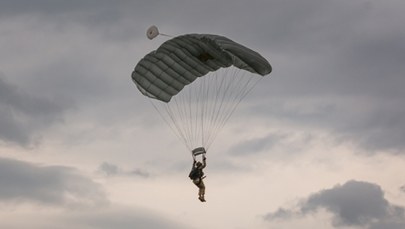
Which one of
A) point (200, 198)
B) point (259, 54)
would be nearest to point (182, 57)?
point (259, 54)

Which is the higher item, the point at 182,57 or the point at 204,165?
the point at 182,57

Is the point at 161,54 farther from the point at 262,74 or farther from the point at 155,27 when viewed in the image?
the point at 262,74

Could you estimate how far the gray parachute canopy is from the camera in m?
52.7

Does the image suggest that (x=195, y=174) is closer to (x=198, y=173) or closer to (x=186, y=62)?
(x=198, y=173)

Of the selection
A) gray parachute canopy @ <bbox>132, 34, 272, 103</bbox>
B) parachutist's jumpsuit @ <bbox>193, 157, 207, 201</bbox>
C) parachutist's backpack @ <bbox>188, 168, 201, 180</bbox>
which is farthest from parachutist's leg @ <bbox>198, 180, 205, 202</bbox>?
gray parachute canopy @ <bbox>132, 34, 272, 103</bbox>

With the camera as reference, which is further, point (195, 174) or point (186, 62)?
point (186, 62)

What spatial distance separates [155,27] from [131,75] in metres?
4.45

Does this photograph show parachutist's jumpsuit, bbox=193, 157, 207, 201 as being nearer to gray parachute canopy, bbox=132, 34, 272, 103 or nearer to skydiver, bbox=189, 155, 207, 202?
skydiver, bbox=189, 155, 207, 202

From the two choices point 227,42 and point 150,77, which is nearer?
point 227,42

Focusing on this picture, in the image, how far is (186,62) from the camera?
5588 centimetres

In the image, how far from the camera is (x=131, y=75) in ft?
183

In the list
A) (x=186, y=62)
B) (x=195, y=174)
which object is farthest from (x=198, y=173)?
(x=186, y=62)

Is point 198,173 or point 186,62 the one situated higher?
point 186,62

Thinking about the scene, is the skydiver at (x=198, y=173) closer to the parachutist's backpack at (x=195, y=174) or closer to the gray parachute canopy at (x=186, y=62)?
the parachutist's backpack at (x=195, y=174)
